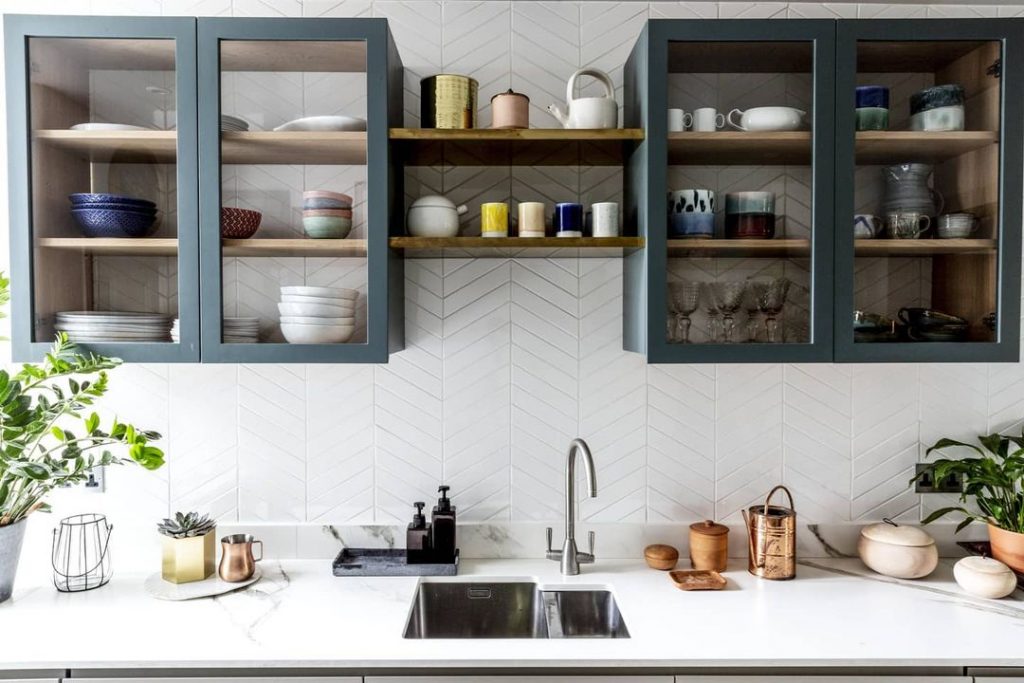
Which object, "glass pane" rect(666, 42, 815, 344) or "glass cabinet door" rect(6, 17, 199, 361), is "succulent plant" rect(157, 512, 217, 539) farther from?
"glass pane" rect(666, 42, 815, 344)

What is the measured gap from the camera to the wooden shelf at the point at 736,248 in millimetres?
1615

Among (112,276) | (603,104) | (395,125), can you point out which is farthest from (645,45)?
(112,276)

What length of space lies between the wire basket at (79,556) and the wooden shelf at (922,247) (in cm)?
204

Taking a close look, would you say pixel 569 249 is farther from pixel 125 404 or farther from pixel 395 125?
pixel 125 404

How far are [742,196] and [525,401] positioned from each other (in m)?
0.81

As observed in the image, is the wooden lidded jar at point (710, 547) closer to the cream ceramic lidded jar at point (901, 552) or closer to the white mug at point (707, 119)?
the cream ceramic lidded jar at point (901, 552)

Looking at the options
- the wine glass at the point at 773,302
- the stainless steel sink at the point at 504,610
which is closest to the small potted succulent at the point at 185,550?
the stainless steel sink at the point at 504,610

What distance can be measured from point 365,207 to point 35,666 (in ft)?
3.90

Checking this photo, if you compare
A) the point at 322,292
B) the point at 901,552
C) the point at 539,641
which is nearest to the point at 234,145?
the point at 322,292

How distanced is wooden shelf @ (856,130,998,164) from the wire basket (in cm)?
214

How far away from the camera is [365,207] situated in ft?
5.32

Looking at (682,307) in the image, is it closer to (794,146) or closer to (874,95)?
(794,146)

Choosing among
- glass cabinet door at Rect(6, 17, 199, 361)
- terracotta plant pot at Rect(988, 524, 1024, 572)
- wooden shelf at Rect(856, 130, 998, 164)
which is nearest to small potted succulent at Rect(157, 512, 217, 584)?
glass cabinet door at Rect(6, 17, 199, 361)

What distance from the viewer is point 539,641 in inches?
56.6
